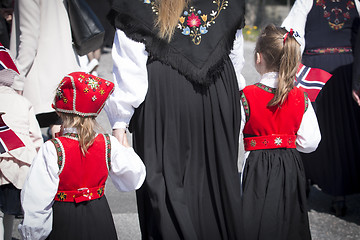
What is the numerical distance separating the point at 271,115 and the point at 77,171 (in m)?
1.26

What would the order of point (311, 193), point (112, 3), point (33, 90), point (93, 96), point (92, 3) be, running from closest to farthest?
point (93, 96) < point (112, 3) < point (33, 90) < point (311, 193) < point (92, 3)

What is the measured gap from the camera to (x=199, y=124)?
3.02 meters

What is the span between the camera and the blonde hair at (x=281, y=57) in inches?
129

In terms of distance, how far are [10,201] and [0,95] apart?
0.65 meters

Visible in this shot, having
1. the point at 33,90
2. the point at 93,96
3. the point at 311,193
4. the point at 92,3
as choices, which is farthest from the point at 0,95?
the point at 92,3

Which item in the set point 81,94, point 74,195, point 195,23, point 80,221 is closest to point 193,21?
point 195,23

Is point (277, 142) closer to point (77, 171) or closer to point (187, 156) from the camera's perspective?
point (187, 156)

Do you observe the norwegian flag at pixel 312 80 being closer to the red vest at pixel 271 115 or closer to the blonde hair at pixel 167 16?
the red vest at pixel 271 115

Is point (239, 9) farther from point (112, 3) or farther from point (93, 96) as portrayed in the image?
point (93, 96)

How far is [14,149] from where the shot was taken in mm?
3186

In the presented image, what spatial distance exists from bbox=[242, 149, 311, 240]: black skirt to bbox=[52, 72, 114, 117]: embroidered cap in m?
1.10

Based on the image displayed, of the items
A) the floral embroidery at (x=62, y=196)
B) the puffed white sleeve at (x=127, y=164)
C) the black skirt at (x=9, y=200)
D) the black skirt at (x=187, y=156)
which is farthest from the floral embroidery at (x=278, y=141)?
the black skirt at (x=9, y=200)

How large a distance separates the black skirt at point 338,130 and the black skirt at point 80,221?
241 centimetres

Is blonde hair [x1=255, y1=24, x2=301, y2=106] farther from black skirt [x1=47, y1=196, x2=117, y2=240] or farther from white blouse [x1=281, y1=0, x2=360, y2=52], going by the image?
black skirt [x1=47, y1=196, x2=117, y2=240]
